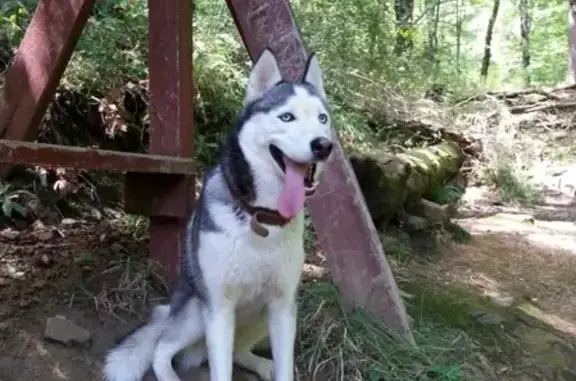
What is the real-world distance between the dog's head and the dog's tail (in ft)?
2.99

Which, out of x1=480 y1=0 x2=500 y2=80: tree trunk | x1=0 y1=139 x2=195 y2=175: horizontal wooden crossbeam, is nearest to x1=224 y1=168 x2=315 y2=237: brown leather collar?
x1=0 y1=139 x2=195 y2=175: horizontal wooden crossbeam

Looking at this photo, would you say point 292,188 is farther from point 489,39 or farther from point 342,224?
point 489,39

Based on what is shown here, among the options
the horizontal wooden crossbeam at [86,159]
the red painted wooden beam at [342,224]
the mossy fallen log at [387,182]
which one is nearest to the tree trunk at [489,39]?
→ the mossy fallen log at [387,182]

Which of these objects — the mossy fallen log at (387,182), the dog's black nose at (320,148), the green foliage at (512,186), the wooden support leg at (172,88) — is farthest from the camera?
the green foliage at (512,186)

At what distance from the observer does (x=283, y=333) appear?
106 inches

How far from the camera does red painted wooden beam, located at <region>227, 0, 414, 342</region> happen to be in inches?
126

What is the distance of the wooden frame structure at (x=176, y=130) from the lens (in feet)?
10.5

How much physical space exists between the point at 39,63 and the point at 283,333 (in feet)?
6.37

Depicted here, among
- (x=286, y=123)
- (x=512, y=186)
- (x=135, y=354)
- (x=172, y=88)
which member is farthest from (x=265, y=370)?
(x=512, y=186)

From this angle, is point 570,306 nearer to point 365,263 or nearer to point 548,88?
point 365,263

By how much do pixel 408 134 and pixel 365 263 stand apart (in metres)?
4.39

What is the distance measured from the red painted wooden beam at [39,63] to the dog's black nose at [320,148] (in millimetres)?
1724

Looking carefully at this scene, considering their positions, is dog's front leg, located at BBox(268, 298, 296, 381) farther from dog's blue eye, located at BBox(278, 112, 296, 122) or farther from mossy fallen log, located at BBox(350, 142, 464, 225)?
mossy fallen log, located at BBox(350, 142, 464, 225)

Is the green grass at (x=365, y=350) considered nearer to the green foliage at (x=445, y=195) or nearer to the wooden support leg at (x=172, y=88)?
the wooden support leg at (x=172, y=88)
